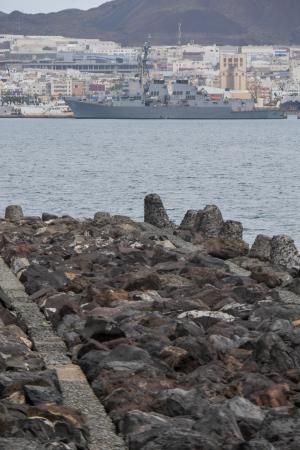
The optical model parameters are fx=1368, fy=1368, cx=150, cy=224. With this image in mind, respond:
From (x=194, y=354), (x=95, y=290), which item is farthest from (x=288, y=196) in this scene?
(x=194, y=354)

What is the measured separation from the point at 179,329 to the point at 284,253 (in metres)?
5.32

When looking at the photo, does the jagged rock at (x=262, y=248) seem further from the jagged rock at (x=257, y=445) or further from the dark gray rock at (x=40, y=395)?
the jagged rock at (x=257, y=445)

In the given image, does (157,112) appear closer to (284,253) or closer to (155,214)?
(155,214)

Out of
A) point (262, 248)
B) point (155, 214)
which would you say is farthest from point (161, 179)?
point (262, 248)

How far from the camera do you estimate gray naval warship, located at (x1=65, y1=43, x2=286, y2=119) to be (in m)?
127

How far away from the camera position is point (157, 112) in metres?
129

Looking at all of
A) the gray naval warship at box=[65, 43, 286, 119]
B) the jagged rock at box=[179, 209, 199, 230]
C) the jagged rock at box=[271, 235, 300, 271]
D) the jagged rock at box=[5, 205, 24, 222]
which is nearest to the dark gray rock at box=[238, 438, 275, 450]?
the jagged rock at box=[271, 235, 300, 271]

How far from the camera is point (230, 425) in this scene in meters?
5.39

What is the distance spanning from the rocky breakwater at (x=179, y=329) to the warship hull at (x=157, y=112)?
11464 cm

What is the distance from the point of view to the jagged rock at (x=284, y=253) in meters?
12.5

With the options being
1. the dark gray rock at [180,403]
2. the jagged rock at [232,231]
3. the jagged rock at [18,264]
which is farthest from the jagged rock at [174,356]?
the jagged rock at [232,231]

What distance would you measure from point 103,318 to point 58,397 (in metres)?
1.69

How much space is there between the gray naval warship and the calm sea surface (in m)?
55.2

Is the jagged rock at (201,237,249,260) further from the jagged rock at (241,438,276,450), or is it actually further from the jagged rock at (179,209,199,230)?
the jagged rock at (241,438,276,450)
